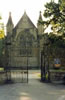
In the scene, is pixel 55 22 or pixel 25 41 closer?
pixel 55 22

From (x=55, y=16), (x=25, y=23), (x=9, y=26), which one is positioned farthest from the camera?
(x=25, y=23)

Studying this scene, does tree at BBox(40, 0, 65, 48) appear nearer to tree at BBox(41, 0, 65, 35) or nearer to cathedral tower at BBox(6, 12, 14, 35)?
tree at BBox(41, 0, 65, 35)

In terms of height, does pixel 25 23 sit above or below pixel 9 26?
above

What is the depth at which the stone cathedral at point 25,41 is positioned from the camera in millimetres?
37906

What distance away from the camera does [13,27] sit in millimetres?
42156

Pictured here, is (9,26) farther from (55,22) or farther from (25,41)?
(55,22)

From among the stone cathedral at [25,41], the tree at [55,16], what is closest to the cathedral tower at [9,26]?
the stone cathedral at [25,41]

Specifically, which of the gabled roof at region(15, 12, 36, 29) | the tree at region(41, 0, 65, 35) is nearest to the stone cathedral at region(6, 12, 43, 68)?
the gabled roof at region(15, 12, 36, 29)

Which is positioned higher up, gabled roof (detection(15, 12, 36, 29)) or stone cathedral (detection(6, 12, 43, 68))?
gabled roof (detection(15, 12, 36, 29))

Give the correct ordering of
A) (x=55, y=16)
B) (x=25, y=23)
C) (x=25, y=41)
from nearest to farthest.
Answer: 1. (x=55, y=16)
2. (x=25, y=41)
3. (x=25, y=23)

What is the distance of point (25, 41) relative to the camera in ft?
126

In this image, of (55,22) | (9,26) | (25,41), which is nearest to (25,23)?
(9,26)

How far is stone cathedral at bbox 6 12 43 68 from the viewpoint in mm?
37906

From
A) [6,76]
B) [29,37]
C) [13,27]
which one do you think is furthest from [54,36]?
[13,27]
